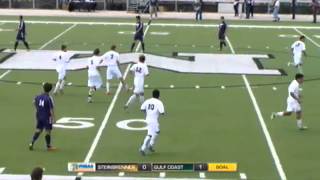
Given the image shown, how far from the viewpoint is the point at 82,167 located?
1398cm

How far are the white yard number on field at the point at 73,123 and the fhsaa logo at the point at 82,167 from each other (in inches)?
158

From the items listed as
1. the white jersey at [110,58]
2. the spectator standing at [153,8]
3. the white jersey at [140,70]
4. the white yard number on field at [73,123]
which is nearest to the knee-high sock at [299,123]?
the white jersey at [140,70]

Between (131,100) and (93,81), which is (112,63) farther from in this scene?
(131,100)

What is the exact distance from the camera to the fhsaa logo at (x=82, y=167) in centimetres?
1391

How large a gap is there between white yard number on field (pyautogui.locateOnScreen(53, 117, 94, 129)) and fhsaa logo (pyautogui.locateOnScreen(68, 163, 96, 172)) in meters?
4.01

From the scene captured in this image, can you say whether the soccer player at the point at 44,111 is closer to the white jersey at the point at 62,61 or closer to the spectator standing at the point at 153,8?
the white jersey at the point at 62,61

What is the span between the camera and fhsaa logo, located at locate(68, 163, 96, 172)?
548 inches

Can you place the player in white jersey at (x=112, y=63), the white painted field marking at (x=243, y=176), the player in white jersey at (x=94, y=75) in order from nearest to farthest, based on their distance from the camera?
Result: the white painted field marking at (x=243, y=176) < the player in white jersey at (x=94, y=75) < the player in white jersey at (x=112, y=63)

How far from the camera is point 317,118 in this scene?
19594mm

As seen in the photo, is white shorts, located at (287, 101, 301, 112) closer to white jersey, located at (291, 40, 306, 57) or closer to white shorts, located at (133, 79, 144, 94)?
white shorts, located at (133, 79, 144, 94)

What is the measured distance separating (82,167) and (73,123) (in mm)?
4679

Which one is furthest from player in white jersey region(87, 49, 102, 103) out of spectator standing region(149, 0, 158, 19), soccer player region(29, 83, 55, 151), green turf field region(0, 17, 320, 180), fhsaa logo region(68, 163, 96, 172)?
spectator standing region(149, 0, 158, 19)

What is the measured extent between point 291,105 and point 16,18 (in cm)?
3416

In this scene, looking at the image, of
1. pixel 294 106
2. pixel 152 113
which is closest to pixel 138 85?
pixel 294 106
